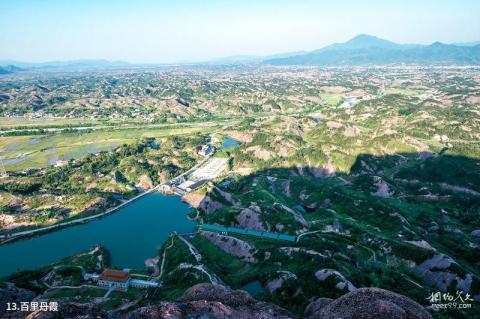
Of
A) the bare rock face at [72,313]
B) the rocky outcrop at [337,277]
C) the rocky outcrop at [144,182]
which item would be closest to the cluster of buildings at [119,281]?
the rocky outcrop at [337,277]

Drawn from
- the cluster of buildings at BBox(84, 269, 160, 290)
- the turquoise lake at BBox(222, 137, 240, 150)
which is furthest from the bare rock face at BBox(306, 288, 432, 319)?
the turquoise lake at BBox(222, 137, 240, 150)

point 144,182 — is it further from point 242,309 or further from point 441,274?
point 242,309

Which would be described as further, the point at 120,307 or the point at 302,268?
the point at 302,268

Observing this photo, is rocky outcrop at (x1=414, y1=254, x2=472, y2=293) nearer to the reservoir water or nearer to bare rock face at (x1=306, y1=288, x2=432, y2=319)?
bare rock face at (x1=306, y1=288, x2=432, y2=319)

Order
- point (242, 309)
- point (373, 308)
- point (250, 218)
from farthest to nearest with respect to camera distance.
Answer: point (250, 218), point (242, 309), point (373, 308)

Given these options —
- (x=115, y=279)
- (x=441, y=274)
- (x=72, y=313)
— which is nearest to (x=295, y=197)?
(x=441, y=274)

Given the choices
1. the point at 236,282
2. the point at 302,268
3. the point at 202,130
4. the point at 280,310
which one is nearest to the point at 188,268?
the point at 236,282

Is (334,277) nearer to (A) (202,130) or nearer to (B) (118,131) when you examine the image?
(A) (202,130)
